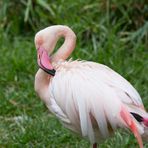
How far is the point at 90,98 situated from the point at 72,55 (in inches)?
84.5

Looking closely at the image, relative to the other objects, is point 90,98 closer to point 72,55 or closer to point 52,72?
point 52,72

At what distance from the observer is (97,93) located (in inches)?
139

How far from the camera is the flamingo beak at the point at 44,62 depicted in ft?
12.3

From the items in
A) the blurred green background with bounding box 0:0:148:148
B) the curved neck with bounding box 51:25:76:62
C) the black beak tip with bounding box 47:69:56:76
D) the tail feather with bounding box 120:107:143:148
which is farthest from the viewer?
the blurred green background with bounding box 0:0:148:148

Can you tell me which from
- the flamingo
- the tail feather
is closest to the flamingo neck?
the flamingo

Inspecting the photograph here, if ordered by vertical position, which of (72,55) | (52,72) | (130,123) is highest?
(52,72)

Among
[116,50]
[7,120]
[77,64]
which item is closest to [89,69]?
[77,64]

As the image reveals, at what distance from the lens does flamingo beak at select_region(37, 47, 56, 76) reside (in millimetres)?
3746

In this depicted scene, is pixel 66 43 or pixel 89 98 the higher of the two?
pixel 66 43

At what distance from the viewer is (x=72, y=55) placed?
5.65 meters

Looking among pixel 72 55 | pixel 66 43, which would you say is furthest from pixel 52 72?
pixel 72 55

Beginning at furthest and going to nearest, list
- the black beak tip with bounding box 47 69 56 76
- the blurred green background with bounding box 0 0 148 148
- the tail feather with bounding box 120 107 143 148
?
the blurred green background with bounding box 0 0 148 148 < the black beak tip with bounding box 47 69 56 76 < the tail feather with bounding box 120 107 143 148

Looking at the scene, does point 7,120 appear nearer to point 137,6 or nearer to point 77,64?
point 77,64

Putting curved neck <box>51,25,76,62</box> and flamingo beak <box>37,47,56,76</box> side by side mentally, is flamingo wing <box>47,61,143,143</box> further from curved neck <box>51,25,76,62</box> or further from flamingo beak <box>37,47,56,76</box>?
curved neck <box>51,25,76,62</box>
